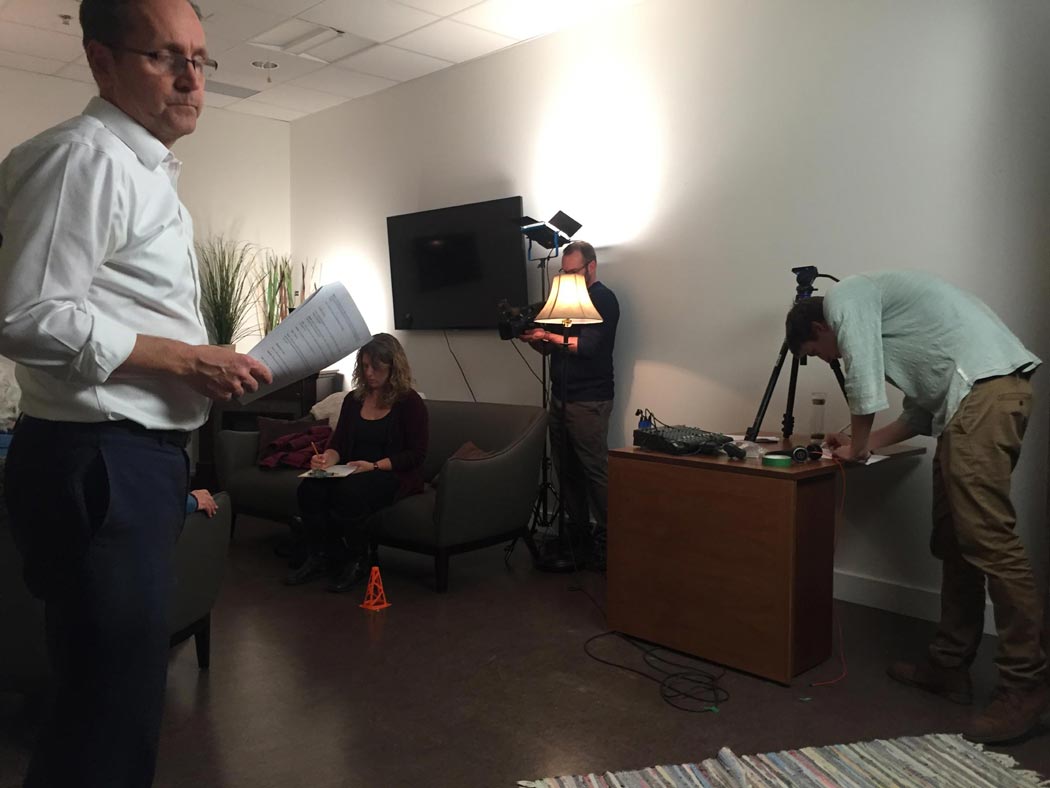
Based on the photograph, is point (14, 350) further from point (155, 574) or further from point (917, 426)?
point (917, 426)

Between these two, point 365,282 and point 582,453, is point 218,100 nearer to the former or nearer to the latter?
point 365,282

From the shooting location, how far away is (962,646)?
255 cm

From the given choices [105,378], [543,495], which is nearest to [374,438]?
[543,495]

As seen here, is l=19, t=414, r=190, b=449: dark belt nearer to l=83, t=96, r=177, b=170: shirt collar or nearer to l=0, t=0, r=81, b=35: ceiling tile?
l=83, t=96, r=177, b=170: shirt collar

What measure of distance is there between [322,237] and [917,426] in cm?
493

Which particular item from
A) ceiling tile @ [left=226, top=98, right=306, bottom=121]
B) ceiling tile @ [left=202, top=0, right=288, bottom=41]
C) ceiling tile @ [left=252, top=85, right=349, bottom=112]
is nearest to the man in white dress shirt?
ceiling tile @ [left=202, top=0, right=288, bottom=41]

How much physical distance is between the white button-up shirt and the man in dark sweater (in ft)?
9.65

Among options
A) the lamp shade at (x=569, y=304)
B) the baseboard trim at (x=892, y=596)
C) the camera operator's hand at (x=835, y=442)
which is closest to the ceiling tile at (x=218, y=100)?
the lamp shade at (x=569, y=304)

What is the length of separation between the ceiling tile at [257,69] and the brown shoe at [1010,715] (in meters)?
4.96

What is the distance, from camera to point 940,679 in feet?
8.48

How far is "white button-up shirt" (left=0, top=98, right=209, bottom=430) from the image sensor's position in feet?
3.26

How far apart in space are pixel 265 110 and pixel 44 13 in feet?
6.58

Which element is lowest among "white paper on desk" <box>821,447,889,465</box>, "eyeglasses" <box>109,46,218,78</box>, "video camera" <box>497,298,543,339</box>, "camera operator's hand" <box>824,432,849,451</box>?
"white paper on desk" <box>821,447,889,465</box>

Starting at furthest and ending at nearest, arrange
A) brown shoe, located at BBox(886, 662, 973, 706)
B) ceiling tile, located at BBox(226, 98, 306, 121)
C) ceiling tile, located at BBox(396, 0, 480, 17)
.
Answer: ceiling tile, located at BBox(226, 98, 306, 121), ceiling tile, located at BBox(396, 0, 480, 17), brown shoe, located at BBox(886, 662, 973, 706)
